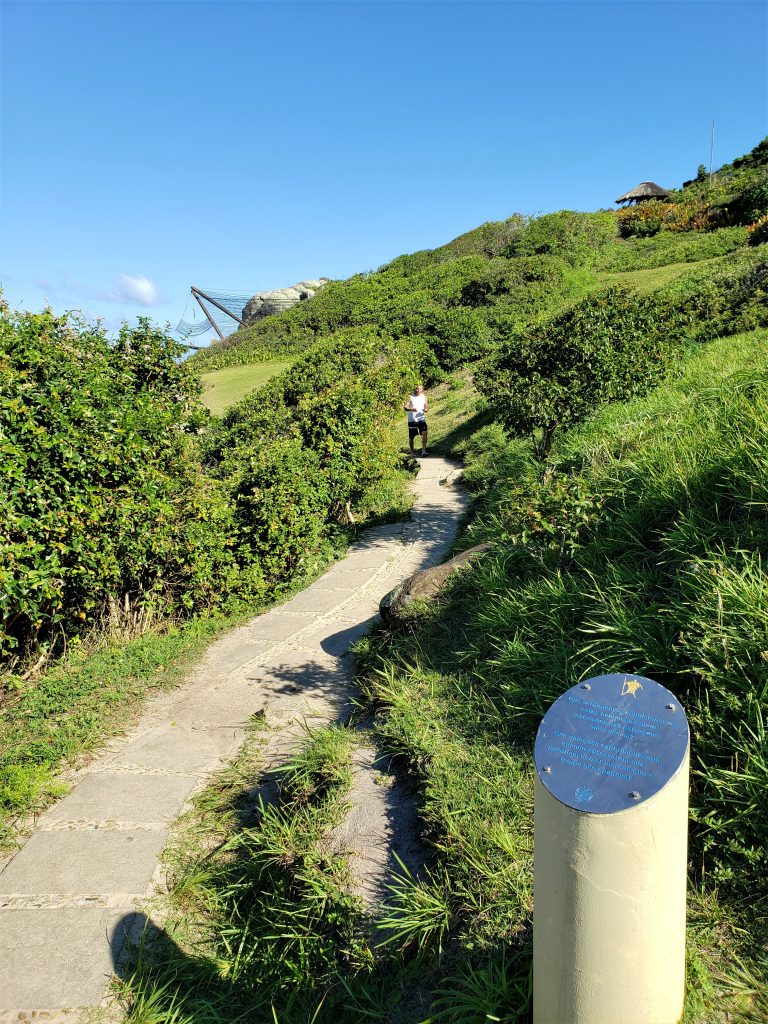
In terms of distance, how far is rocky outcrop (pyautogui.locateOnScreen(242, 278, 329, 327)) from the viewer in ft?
132

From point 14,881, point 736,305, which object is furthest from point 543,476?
point 736,305

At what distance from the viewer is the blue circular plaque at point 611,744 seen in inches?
70.1

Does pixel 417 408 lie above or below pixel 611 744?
above

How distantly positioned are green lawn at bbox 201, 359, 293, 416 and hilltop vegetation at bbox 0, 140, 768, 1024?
10233mm

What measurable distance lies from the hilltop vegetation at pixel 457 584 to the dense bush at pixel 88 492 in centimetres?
3

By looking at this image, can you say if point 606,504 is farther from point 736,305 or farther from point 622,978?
point 736,305

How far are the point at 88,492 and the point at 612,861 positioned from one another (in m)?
4.84

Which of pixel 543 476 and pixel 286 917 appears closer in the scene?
pixel 286 917

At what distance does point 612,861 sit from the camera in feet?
5.82

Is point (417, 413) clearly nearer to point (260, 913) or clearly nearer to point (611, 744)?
point (260, 913)

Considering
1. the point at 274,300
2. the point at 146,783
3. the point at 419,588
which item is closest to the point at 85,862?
the point at 146,783

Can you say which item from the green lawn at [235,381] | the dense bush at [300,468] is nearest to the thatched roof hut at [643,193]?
the green lawn at [235,381]

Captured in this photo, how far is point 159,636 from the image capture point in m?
6.44

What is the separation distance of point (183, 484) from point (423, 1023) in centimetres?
523
